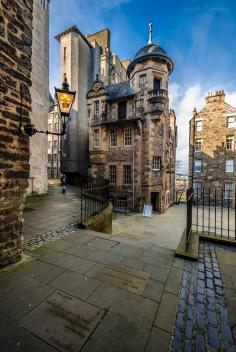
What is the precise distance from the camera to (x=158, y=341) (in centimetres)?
183

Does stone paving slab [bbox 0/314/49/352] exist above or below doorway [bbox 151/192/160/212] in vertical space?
above

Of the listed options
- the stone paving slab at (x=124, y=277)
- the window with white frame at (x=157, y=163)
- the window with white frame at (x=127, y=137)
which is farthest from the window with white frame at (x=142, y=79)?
the stone paving slab at (x=124, y=277)

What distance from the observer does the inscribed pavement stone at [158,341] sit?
5.75 feet

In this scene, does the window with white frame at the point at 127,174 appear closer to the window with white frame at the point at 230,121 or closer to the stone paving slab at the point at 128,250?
the stone paving slab at the point at 128,250

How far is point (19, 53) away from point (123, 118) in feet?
51.3

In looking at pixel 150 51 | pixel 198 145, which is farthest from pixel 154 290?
pixel 198 145

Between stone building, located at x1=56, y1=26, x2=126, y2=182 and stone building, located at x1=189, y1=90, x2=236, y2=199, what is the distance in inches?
596

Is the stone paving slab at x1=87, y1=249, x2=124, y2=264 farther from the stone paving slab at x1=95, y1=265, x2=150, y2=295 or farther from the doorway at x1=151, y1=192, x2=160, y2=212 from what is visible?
the doorway at x1=151, y1=192, x2=160, y2=212

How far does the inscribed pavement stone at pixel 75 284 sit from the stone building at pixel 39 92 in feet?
38.7

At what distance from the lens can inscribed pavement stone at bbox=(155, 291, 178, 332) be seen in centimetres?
203

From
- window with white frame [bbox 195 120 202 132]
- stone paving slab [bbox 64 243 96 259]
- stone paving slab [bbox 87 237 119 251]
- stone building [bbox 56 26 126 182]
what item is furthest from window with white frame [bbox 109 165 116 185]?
stone paving slab [bbox 64 243 96 259]

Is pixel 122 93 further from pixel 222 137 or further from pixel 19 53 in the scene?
pixel 19 53

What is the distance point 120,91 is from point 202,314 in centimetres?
1995

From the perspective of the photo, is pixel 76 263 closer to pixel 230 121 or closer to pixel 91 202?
pixel 91 202
